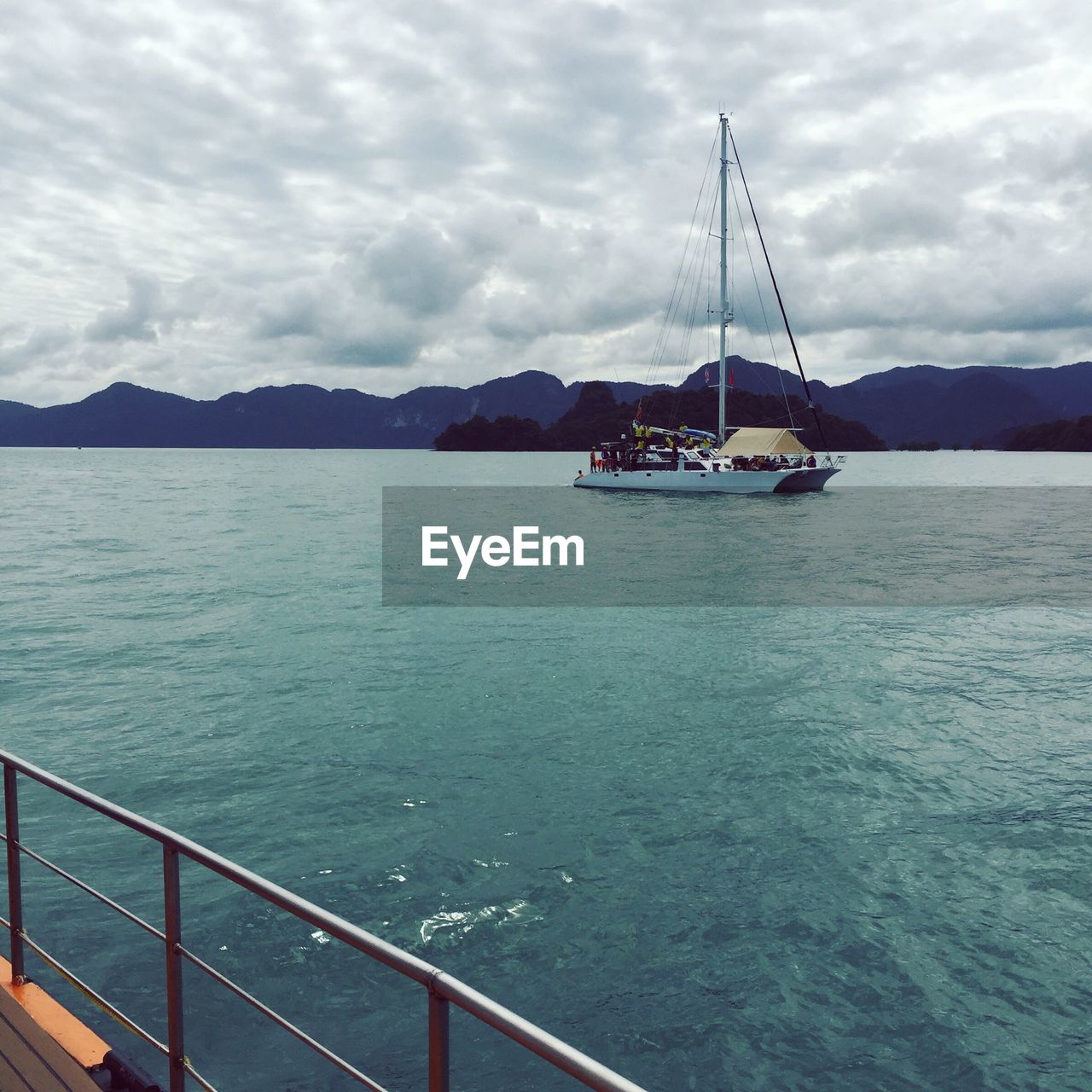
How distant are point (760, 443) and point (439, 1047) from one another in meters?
74.5

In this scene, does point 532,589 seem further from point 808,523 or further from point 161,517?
point 161,517

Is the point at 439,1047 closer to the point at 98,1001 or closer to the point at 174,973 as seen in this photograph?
the point at 174,973

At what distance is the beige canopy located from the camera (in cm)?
7344

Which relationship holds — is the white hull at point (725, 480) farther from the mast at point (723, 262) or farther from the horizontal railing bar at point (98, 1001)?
the horizontal railing bar at point (98, 1001)

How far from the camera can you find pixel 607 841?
9680 millimetres

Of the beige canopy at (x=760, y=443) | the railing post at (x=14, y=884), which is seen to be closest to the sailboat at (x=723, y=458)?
the beige canopy at (x=760, y=443)

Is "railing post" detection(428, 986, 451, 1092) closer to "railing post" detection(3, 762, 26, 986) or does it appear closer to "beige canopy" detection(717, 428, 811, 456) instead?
"railing post" detection(3, 762, 26, 986)

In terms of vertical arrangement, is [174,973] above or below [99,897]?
below

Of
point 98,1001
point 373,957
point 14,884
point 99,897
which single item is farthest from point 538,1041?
point 14,884

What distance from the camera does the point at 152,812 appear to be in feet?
35.0

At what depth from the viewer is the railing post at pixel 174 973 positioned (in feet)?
10.3

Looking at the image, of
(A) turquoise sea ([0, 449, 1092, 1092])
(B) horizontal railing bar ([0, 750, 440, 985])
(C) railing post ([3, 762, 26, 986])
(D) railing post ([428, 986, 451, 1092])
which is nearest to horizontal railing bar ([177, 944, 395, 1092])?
(D) railing post ([428, 986, 451, 1092])

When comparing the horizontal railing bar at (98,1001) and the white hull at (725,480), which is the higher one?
the white hull at (725,480)

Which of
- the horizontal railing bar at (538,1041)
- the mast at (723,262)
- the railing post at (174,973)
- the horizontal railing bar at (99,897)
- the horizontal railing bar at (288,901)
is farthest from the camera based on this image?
the mast at (723,262)
